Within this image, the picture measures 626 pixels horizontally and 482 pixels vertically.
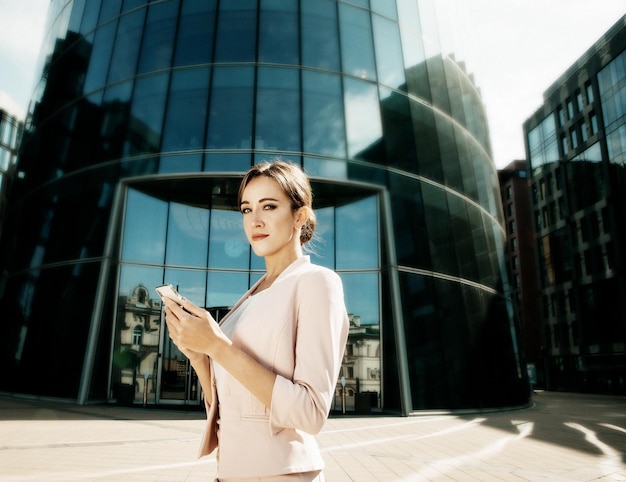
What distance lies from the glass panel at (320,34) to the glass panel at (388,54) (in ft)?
4.94

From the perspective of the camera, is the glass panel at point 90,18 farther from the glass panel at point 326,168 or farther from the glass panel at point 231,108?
the glass panel at point 326,168

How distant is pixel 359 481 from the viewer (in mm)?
5633

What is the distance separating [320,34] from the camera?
14.9 metres

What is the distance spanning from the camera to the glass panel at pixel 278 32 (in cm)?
1452

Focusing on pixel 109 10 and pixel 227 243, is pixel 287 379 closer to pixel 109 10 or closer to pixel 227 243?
pixel 227 243

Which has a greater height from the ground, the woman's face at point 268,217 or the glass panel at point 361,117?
the glass panel at point 361,117

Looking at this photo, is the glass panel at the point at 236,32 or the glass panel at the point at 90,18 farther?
the glass panel at the point at 90,18

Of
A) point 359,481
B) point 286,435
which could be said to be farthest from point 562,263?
point 286,435

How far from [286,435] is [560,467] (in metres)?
6.81

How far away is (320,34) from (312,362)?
15.3 m

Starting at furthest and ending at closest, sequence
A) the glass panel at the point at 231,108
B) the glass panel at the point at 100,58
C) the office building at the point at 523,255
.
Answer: the office building at the point at 523,255 → the glass panel at the point at 100,58 → the glass panel at the point at 231,108

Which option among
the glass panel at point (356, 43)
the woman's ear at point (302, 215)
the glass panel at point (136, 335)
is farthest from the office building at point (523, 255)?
the woman's ear at point (302, 215)

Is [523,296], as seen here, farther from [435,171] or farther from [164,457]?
[164,457]

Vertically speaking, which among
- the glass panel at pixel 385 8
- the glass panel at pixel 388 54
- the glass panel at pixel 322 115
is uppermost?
the glass panel at pixel 385 8
